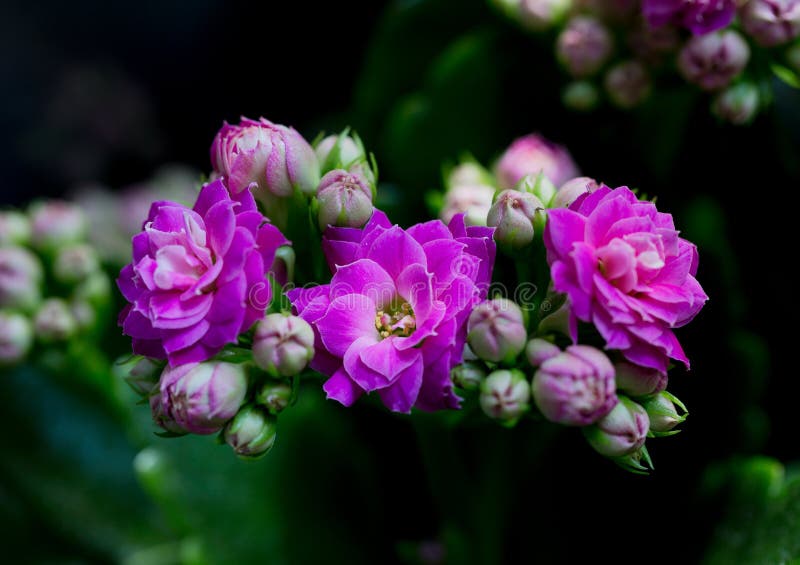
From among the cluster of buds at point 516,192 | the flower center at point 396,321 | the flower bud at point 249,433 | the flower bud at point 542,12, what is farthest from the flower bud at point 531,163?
the flower bud at point 249,433

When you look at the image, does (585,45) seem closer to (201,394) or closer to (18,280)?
(201,394)

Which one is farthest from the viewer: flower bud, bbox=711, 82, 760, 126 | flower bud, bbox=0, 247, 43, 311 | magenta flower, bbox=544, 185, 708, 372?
flower bud, bbox=0, 247, 43, 311

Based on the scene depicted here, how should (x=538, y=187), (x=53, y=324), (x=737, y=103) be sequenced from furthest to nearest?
(x=53, y=324) → (x=737, y=103) → (x=538, y=187)

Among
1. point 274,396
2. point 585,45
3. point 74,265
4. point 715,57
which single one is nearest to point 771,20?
point 715,57

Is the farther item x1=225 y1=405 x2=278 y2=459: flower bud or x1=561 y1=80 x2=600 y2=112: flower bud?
x1=561 y1=80 x2=600 y2=112: flower bud

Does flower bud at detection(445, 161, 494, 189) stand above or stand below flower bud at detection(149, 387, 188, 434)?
above

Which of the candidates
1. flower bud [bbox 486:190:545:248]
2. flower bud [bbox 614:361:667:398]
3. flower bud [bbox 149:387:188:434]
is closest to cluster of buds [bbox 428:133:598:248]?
flower bud [bbox 486:190:545:248]

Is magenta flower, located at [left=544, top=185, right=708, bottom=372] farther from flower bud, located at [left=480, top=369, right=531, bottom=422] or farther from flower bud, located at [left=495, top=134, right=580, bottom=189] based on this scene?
flower bud, located at [left=495, top=134, right=580, bottom=189]
